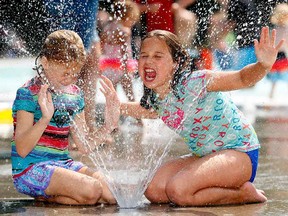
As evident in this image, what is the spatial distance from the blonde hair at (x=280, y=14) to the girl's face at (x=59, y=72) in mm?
6711

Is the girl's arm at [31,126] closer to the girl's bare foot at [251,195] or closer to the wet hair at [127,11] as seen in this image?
the girl's bare foot at [251,195]

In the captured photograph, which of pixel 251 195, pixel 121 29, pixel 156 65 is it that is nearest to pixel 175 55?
pixel 156 65

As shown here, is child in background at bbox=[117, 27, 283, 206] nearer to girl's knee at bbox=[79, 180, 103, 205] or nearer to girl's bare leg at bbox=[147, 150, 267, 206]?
girl's bare leg at bbox=[147, 150, 267, 206]

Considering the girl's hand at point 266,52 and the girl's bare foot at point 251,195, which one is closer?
the girl's hand at point 266,52

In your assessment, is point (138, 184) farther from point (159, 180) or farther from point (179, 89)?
point (179, 89)

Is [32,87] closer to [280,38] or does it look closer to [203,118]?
[203,118]

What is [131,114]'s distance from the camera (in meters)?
4.59

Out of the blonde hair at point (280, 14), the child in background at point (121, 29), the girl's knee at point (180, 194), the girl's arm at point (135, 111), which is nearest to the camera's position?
the girl's knee at point (180, 194)

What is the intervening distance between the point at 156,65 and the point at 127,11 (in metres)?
3.35

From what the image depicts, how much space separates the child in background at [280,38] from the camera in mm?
10724

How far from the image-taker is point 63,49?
4.34 metres

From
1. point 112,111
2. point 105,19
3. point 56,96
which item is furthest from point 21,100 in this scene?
point 105,19

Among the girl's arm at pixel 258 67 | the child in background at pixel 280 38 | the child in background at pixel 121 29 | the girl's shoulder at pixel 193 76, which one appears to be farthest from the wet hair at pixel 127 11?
the girl's arm at pixel 258 67

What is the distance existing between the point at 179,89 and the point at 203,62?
6.26m
